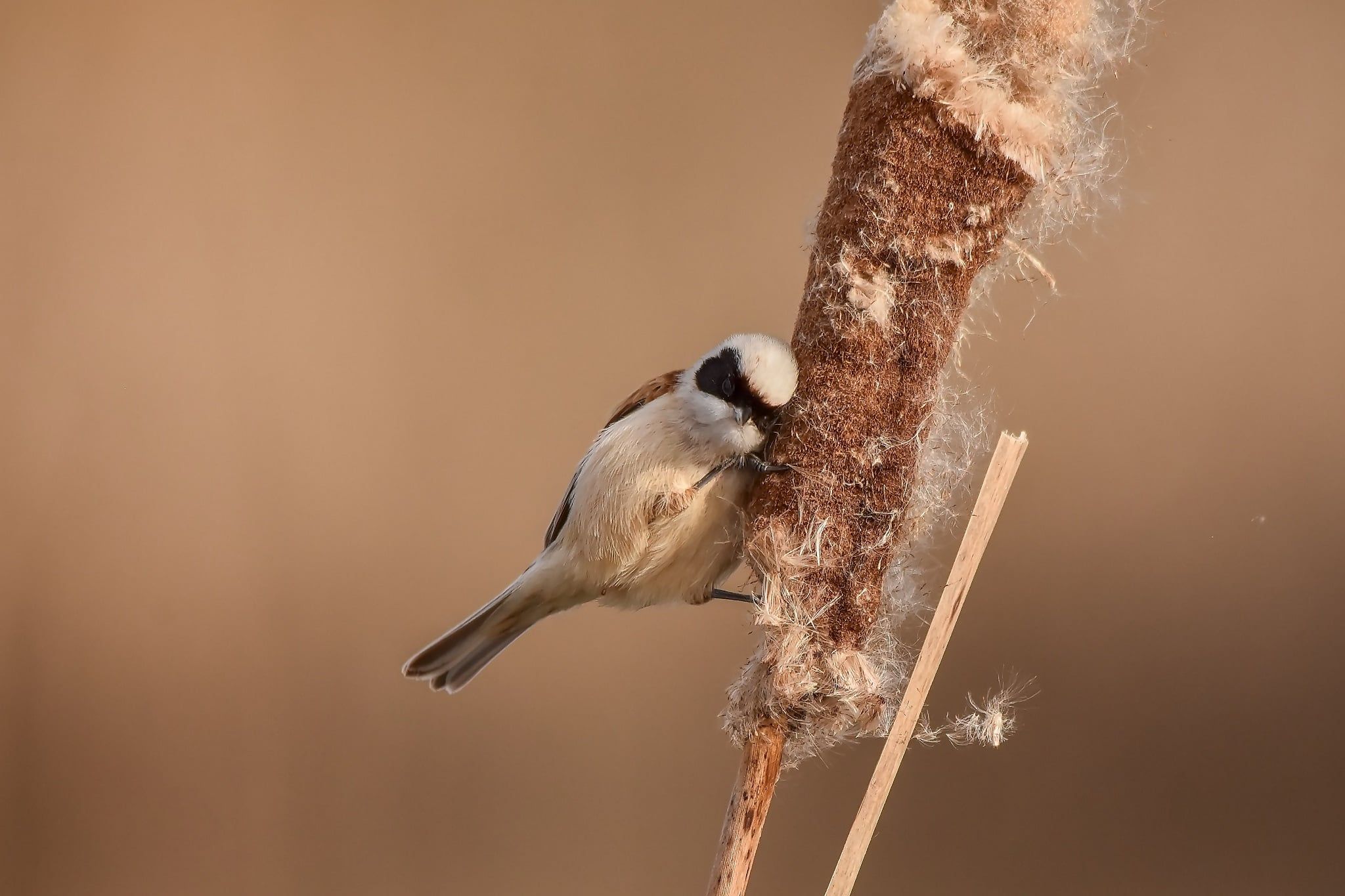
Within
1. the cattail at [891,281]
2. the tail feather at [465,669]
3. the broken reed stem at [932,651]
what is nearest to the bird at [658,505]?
the tail feather at [465,669]

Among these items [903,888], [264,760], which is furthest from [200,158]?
[903,888]

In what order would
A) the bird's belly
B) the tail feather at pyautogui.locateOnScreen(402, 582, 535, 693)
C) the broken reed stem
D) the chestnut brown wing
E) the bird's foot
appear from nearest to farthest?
the broken reed stem < the bird's foot < the bird's belly < the chestnut brown wing < the tail feather at pyautogui.locateOnScreen(402, 582, 535, 693)

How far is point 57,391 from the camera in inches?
110

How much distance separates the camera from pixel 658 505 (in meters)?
1.62

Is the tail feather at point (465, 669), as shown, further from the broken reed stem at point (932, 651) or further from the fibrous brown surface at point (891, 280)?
the broken reed stem at point (932, 651)

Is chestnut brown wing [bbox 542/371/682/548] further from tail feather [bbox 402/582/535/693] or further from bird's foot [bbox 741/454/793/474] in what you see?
bird's foot [bbox 741/454/793/474]

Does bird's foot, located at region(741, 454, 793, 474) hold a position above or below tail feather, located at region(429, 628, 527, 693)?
A: above

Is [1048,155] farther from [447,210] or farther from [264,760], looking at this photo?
[264,760]

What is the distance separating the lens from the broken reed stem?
1.03 metres

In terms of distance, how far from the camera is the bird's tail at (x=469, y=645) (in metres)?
1.93

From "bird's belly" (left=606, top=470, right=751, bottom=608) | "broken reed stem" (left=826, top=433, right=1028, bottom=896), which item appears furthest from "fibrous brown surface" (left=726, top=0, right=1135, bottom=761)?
"bird's belly" (left=606, top=470, right=751, bottom=608)

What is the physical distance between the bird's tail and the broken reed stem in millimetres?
1026

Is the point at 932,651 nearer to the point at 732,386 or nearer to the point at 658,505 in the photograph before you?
the point at 732,386

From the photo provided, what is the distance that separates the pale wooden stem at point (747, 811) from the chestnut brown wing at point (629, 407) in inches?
31.7
